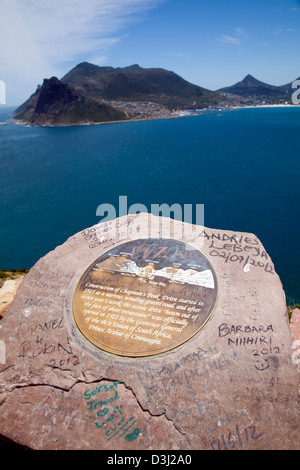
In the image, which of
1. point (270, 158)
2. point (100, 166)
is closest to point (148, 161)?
point (100, 166)

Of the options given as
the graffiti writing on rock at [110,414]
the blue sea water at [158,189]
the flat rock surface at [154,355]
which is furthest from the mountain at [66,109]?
the graffiti writing on rock at [110,414]

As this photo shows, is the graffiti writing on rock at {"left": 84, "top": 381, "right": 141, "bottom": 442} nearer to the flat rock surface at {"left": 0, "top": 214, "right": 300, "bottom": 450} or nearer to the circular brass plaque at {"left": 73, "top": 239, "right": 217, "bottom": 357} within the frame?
the flat rock surface at {"left": 0, "top": 214, "right": 300, "bottom": 450}

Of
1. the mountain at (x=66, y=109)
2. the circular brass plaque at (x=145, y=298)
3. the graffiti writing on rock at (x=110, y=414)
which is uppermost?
the mountain at (x=66, y=109)

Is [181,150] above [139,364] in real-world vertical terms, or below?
above

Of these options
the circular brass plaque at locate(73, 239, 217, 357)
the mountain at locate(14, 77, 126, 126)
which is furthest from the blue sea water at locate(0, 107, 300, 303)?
the mountain at locate(14, 77, 126, 126)

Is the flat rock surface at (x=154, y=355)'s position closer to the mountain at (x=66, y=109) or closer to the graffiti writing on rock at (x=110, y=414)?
the graffiti writing on rock at (x=110, y=414)
